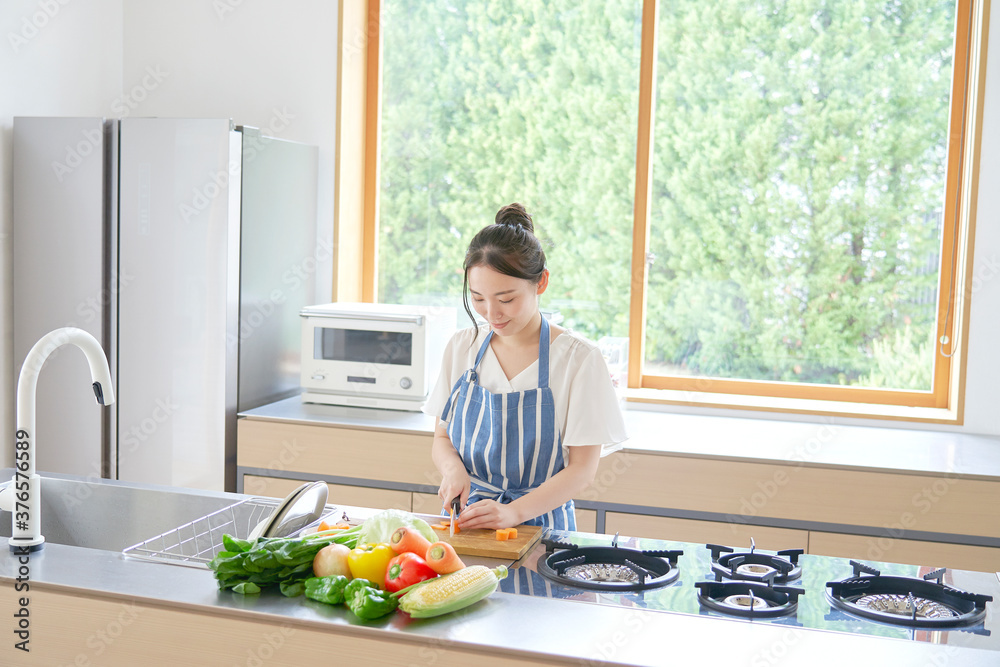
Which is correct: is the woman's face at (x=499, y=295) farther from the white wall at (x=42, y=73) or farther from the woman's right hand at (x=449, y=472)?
the white wall at (x=42, y=73)

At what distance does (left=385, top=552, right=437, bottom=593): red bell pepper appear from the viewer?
4.22ft

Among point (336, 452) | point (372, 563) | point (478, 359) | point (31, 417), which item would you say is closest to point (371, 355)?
point (336, 452)

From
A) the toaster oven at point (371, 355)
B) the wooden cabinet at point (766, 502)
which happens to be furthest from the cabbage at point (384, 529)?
the toaster oven at point (371, 355)

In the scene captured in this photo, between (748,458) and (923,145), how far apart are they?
145 centimetres

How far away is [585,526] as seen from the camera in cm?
264

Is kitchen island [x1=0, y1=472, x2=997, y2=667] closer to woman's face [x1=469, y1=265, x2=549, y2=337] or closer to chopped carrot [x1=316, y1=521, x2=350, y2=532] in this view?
chopped carrot [x1=316, y1=521, x2=350, y2=532]

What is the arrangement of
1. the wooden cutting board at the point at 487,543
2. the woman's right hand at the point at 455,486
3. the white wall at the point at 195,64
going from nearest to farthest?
the wooden cutting board at the point at 487,543 < the woman's right hand at the point at 455,486 < the white wall at the point at 195,64

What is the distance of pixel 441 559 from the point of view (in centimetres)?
131

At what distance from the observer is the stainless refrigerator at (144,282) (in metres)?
2.92

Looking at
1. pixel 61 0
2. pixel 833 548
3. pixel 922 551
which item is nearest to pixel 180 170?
pixel 61 0

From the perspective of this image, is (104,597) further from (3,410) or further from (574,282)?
(574,282)

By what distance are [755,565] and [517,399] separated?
0.61 meters

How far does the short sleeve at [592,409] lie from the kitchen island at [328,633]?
0.54 metres

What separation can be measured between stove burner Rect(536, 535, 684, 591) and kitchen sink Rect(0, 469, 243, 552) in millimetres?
724
